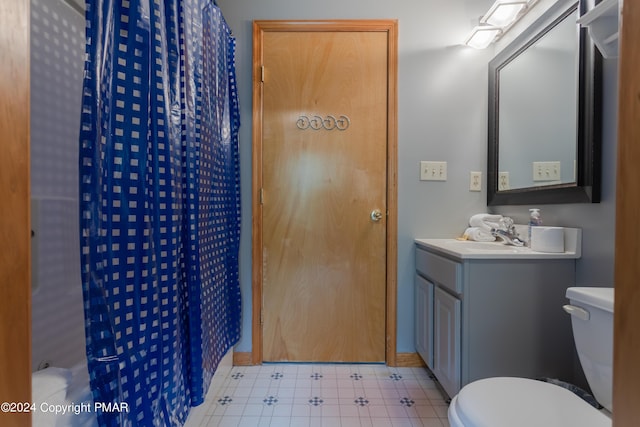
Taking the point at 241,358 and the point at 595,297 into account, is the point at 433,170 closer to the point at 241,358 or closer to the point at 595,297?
the point at 595,297

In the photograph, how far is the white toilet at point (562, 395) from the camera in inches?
28.6

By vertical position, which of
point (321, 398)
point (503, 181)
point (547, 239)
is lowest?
point (321, 398)

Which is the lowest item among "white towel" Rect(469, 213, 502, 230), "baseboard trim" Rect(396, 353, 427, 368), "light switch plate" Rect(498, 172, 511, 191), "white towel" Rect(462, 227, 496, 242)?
"baseboard trim" Rect(396, 353, 427, 368)

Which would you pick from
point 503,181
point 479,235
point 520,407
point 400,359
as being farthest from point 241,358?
point 503,181

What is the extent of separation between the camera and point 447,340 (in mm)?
1327

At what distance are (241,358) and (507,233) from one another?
1669 mm

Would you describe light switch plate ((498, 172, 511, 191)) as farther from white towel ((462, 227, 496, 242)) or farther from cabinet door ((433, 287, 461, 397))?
cabinet door ((433, 287, 461, 397))

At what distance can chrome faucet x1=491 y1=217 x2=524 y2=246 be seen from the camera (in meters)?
1.46

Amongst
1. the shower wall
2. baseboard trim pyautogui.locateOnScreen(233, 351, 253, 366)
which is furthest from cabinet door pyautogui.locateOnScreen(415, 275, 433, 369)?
the shower wall

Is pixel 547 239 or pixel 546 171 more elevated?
pixel 546 171

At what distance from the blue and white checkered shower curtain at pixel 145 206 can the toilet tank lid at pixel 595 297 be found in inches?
48.9

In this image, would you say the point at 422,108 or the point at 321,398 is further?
the point at 422,108

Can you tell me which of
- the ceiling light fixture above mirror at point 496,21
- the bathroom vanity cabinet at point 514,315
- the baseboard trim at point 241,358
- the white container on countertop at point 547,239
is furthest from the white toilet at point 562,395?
the ceiling light fixture above mirror at point 496,21

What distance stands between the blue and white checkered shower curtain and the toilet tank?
1.25 meters
